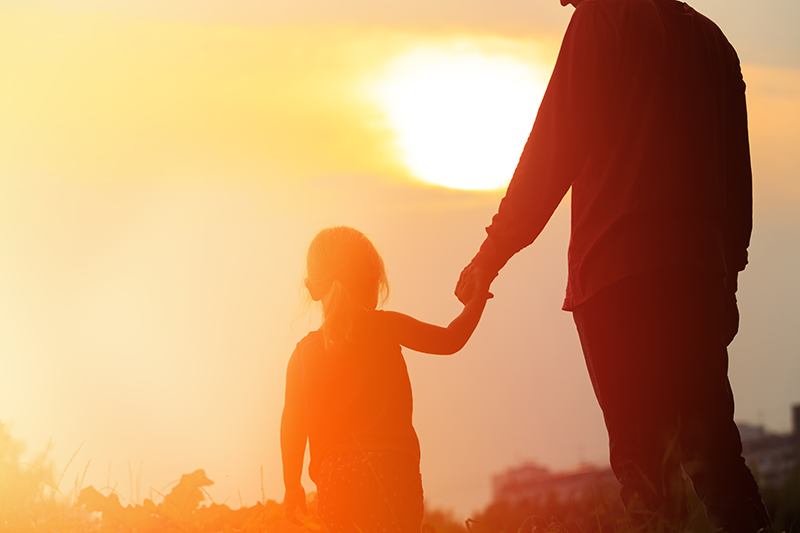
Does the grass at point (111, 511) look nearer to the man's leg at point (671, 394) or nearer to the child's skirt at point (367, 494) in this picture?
the child's skirt at point (367, 494)

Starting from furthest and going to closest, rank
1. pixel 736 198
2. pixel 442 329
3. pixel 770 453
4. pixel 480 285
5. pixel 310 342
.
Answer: pixel 770 453, pixel 310 342, pixel 442 329, pixel 480 285, pixel 736 198

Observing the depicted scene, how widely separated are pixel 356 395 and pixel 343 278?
0.39m

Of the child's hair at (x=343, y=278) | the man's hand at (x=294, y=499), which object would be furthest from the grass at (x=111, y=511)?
the child's hair at (x=343, y=278)

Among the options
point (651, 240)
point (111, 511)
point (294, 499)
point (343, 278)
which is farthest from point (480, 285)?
point (111, 511)

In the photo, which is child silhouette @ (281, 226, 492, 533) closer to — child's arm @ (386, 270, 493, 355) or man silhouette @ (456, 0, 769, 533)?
child's arm @ (386, 270, 493, 355)

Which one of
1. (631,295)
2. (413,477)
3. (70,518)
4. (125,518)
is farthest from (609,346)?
(70,518)

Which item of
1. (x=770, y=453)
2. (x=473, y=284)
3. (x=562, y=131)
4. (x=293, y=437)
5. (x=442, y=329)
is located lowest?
(x=770, y=453)

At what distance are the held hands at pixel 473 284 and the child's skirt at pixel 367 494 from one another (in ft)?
1.86

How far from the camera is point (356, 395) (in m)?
2.46

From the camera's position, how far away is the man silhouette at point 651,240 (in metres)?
1.94

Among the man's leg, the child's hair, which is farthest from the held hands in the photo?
the man's leg

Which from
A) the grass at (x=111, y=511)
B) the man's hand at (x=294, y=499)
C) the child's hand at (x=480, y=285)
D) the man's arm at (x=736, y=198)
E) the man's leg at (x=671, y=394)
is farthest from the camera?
the grass at (x=111, y=511)

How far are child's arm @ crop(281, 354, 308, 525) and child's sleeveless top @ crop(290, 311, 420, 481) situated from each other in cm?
4

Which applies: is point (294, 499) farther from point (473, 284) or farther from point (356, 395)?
point (473, 284)
